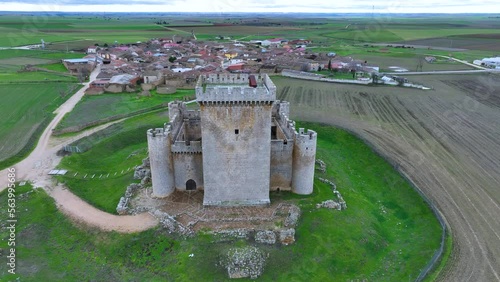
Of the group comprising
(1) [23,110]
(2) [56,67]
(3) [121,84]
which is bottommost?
(1) [23,110]

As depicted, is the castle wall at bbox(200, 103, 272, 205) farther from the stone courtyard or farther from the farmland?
the farmland

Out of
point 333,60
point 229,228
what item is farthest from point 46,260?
point 333,60

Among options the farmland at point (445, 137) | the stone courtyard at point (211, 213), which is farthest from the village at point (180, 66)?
the stone courtyard at point (211, 213)

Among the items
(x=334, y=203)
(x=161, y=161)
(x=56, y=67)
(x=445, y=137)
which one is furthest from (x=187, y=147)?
(x=56, y=67)

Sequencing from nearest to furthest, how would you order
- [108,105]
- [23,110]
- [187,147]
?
[187,147]
[23,110]
[108,105]

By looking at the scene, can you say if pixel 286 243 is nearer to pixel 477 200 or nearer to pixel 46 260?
pixel 46 260

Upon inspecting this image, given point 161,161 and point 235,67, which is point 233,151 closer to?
point 161,161

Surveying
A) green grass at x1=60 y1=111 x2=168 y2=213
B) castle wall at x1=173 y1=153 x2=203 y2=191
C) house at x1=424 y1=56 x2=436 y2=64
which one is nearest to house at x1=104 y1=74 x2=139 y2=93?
green grass at x1=60 y1=111 x2=168 y2=213
